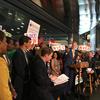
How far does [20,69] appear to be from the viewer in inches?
197

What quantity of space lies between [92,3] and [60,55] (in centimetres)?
955

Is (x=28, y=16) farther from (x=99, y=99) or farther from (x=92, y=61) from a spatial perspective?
(x=92, y=61)

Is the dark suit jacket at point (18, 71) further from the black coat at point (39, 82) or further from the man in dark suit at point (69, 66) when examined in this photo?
the man in dark suit at point (69, 66)

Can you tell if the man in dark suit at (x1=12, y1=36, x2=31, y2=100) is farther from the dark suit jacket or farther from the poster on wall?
the poster on wall

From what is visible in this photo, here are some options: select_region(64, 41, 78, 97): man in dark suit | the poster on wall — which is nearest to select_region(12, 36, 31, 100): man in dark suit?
the poster on wall

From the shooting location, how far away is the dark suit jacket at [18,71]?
16.3ft

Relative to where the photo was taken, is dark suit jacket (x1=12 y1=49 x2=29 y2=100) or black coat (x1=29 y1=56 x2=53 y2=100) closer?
black coat (x1=29 y1=56 x2=53 y2=100)

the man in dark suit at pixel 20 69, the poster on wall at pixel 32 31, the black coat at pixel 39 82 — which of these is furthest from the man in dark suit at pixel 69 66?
the black coat at pixel 39 82

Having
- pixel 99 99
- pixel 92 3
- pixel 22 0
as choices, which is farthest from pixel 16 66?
pixel 92 3

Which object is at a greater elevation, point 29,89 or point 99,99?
point 29,89

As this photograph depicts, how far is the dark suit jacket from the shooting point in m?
4.97

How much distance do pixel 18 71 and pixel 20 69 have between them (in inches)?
1.8

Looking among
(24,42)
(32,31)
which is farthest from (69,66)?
(24,42)

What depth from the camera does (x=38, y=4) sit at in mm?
8508
